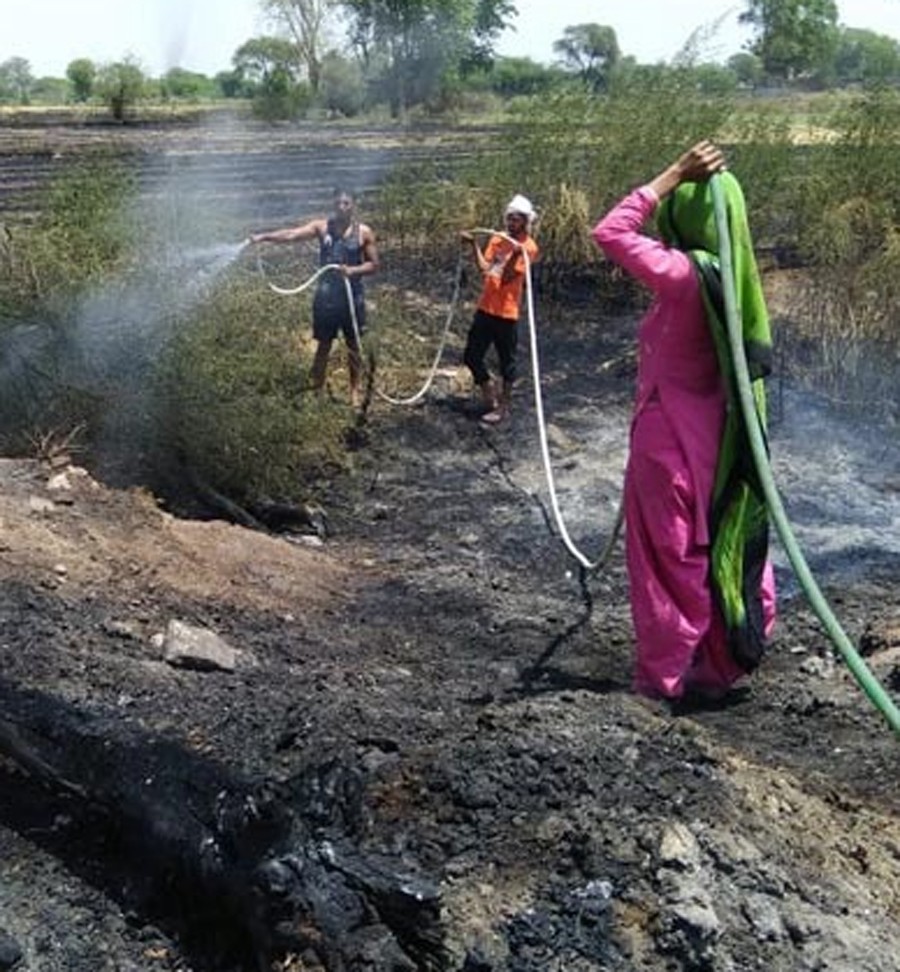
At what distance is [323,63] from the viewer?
72.0 ft

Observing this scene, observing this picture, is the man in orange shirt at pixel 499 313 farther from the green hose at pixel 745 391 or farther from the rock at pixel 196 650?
the green hose at pixel 745 391

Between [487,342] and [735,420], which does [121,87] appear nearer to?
[487,342]

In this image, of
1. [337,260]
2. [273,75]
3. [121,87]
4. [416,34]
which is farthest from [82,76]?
[337,260]

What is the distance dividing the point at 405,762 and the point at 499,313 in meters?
6.33

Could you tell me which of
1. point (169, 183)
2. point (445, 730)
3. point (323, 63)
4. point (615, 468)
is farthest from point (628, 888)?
point (323, 63)

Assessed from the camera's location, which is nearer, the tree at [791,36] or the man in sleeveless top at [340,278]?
the man in sleeveless top at [340,278]

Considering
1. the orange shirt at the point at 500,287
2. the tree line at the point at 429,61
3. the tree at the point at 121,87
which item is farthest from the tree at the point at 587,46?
the orange shirt at the point at 500,287

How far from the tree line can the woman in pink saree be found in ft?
21.0

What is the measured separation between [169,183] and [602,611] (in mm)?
11781

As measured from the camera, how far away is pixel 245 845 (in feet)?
12.1

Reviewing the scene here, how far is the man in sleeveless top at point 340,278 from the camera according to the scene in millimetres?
9758

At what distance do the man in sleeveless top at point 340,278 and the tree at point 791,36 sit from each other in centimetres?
555

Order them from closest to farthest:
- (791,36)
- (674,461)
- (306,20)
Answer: (674,461) < (306,20) < (791,36)

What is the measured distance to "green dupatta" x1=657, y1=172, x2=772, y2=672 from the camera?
15.9 feet
